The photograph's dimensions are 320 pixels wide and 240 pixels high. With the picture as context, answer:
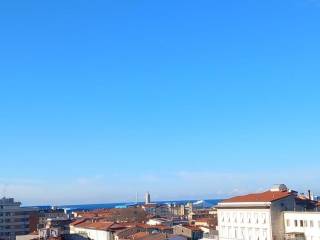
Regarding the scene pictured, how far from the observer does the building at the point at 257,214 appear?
8350 centimetres

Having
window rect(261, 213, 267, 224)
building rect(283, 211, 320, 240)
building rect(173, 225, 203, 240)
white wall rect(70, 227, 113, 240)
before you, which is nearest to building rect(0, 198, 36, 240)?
white wall rect(70, 227, 113, 240)

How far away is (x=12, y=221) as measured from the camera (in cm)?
15500

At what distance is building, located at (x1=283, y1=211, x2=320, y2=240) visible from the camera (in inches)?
3049

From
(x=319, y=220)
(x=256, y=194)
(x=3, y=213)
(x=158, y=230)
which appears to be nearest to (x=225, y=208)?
(x=256, y=194)

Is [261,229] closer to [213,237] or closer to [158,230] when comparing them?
[213,237]

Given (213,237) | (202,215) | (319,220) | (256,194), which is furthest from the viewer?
(202,215)

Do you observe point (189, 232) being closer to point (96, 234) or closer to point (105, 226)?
point (105, 226)

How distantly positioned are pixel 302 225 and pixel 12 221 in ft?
317

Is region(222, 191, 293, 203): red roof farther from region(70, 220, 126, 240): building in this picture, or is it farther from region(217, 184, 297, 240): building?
region(70, 220, 126, 240): building

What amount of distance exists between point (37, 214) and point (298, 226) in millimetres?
117183

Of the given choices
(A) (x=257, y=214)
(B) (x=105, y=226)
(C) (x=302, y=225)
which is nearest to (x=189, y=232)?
(B) (x=105, y=226)

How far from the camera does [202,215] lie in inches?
7815

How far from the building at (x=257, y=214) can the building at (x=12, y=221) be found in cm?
7389

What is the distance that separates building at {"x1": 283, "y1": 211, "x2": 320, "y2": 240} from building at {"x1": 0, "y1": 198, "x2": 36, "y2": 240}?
89.7 m
